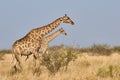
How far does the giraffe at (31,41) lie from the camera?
1571 cm

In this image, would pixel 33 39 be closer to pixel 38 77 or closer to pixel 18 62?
pixel 18 62

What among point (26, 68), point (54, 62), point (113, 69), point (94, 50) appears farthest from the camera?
point (94, 50)

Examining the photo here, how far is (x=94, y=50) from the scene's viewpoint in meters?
29.7

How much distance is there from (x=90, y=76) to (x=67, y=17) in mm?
5562

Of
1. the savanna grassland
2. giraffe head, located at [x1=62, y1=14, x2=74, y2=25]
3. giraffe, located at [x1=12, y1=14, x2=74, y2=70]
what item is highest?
giraffe head, located at [x1=62, y1=14, x2=74, y2=25]

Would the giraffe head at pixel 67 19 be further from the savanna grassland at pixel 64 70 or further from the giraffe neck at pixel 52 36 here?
the savanna grassland at pixel 64 70

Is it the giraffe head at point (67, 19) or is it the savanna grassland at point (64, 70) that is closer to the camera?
the savanna grassland at point (64, 70)

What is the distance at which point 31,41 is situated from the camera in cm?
1631

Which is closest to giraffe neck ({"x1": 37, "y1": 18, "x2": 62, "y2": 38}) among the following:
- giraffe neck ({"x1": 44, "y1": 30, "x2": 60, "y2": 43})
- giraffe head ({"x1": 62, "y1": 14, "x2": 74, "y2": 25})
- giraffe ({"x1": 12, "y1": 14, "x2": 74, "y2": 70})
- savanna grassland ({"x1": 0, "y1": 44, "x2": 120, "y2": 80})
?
giraffe ({"x1": 12, "y1": 14, "x2": 74, "y2": 70})

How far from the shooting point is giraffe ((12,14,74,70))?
619 inches

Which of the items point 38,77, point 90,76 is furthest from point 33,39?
point 90,76

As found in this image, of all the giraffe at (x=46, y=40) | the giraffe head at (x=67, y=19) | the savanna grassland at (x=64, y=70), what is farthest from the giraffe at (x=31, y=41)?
the savanna grassland at (x=64, y=70)

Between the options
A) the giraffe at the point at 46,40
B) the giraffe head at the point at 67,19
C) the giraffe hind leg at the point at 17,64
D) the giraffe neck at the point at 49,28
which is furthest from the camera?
the giraffe head at the point at 67,19

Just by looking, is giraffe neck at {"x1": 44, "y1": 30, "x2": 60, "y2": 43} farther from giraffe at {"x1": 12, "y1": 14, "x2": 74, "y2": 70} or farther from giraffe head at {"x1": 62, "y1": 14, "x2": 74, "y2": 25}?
giraffe head at {"x1": 62, "y1": 14, "x2": 74, "y2": 25}
